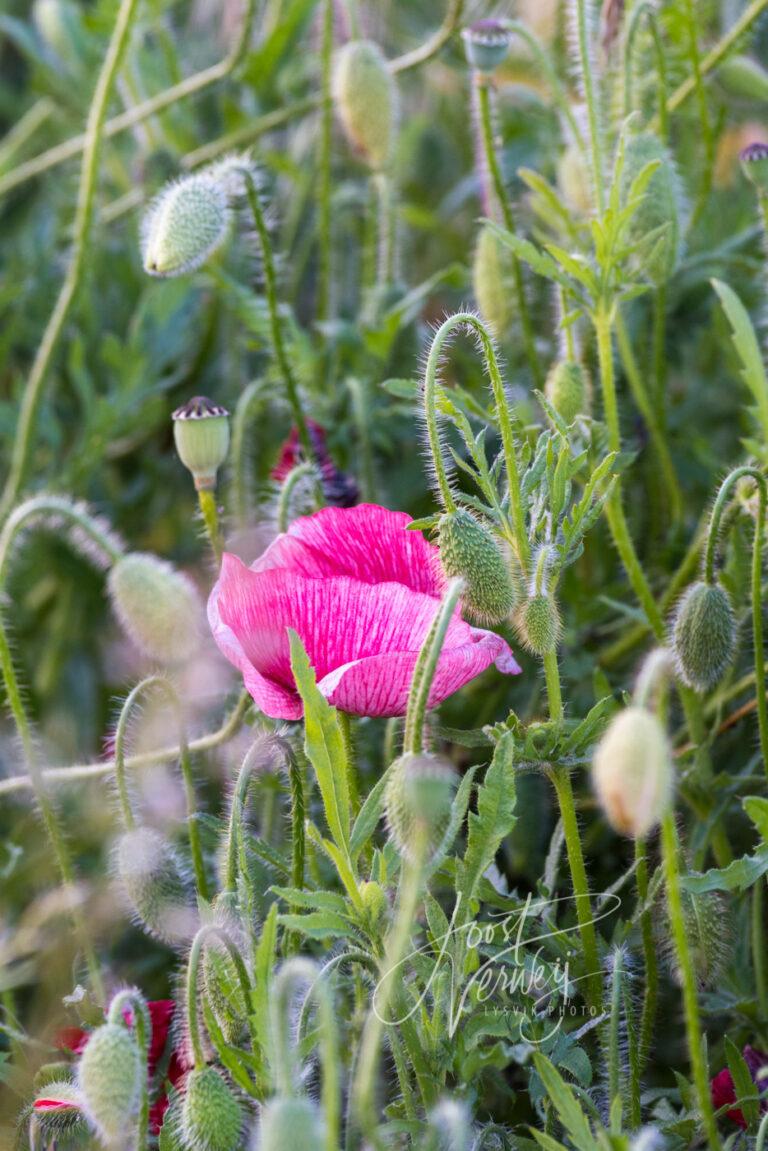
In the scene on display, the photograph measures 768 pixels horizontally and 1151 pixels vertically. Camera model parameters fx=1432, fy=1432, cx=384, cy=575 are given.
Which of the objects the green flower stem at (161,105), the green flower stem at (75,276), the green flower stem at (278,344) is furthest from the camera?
the green flower stem at (161,105)

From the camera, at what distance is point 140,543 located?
5.20ft

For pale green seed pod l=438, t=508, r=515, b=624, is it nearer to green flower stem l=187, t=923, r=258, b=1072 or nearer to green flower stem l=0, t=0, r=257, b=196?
green flower stem l=187, t=923, r=258, b=1072

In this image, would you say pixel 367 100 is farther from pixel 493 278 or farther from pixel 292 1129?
pixel 292 1129

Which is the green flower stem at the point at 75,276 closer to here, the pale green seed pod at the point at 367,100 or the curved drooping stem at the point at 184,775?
the pale green seed pod at the point at 367,100

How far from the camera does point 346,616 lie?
33.0 inches

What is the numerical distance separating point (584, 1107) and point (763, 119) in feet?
3.82

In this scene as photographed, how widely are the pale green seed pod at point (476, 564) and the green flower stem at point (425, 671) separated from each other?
101mm

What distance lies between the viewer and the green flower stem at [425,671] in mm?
682

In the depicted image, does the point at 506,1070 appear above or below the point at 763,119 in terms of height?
below

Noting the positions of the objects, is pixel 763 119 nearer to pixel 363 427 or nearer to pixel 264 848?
pixel 363 427

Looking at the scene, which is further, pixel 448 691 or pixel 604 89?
pixel 604 89

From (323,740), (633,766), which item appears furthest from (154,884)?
(633,766)

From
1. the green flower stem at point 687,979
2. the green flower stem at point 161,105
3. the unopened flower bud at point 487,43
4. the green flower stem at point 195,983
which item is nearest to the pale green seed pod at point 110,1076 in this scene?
the green flower stem at point 195,983

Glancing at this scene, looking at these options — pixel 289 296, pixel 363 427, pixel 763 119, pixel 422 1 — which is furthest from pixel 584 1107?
pixel 422 1
